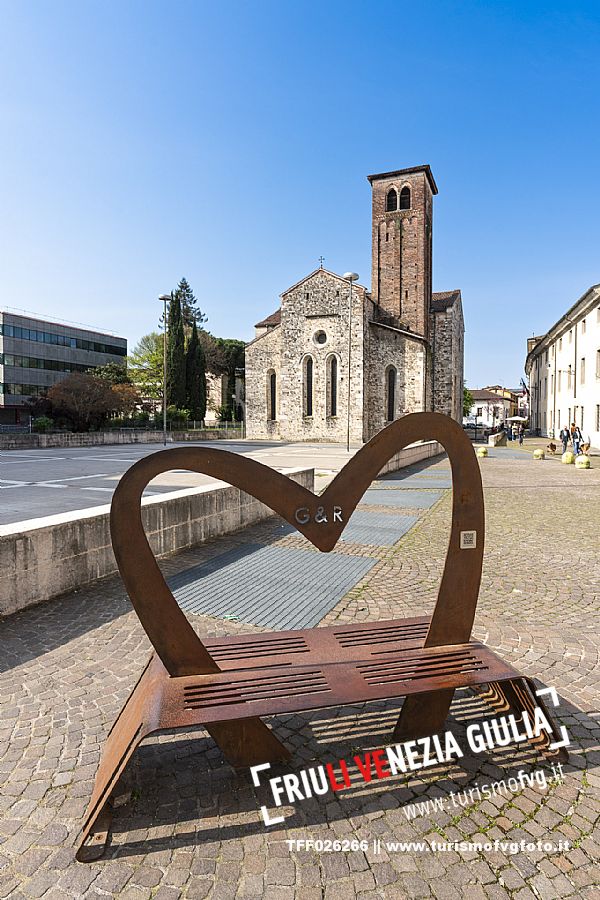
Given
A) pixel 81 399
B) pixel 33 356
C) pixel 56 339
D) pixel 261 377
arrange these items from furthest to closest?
pixel 56 339, pixel 33 356, pixel 261 377, pixel 81 399

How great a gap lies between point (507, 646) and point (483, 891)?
2515 millimetres

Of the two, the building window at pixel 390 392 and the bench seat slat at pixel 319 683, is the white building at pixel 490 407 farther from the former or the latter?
the bench seat slat at pixel 319 683

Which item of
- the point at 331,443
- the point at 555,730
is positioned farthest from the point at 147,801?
the point at 331,443

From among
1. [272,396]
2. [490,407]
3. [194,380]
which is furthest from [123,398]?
[490,407]

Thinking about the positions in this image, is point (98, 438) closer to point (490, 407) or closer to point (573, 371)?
point (573, 371)

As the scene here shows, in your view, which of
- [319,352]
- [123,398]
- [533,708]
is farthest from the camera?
[319,352]

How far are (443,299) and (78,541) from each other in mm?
52857

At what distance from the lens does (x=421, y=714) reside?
122 inches

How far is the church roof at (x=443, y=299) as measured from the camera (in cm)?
5081

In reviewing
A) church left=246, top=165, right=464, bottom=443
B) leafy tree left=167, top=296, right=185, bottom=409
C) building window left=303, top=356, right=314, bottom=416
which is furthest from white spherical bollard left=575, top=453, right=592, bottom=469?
leafy tree left=167, top=296, right=185, bottom=409

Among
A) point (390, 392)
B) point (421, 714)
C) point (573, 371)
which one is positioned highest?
point (573, 371)

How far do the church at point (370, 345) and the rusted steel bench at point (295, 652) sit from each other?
4019 centimetres

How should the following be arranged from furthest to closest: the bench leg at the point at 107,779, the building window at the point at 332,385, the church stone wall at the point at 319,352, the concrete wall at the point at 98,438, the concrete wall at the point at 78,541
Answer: the building window at the point at 332,385, the church stone wall at the point at 319,352, the concrete wall at the point at 98,438, the concrete wall at the point at 78,541, the bench leg at the point at 107,779

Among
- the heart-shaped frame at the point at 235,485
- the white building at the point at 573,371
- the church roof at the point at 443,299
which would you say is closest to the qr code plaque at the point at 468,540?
the heart-shaped frame at the point at 235,485
